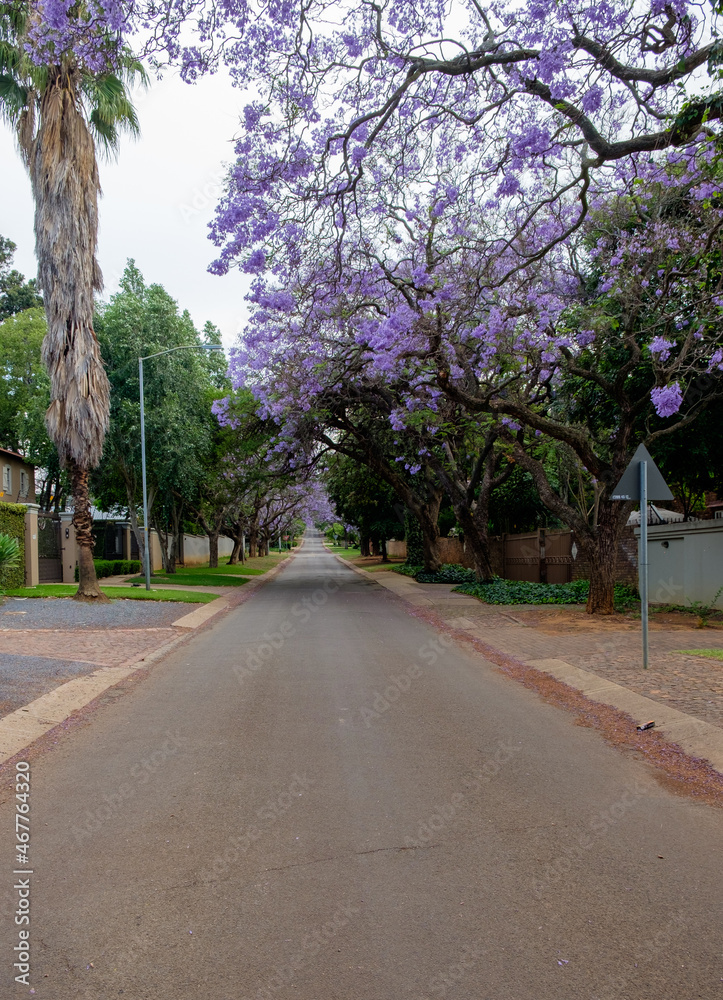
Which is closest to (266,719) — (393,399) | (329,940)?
(329,940)

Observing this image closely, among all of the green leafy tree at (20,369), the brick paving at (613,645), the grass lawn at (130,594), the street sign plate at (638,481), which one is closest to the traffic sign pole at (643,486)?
the street sign plate at (638,481)

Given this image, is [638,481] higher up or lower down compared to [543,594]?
higher up

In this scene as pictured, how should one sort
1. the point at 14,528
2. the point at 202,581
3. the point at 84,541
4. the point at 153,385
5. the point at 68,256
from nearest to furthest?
the point at 68,256, the point at 84,541, the point at 14,528, the point at 153,385, the point at 202,581

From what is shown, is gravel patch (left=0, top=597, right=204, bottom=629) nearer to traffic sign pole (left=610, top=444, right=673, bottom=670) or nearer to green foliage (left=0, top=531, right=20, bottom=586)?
green foliage (left=0, top=531, right=20, bottom=586)

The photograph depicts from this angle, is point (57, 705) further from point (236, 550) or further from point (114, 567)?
point (236, 550)

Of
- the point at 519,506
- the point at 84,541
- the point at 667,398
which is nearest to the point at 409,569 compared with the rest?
the point at 519,506

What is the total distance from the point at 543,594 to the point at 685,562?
414 cm

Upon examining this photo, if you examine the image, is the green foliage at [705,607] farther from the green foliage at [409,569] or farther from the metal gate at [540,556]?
the green foliage at [409,569]

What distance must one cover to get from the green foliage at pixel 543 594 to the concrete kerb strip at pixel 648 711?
7.87 m

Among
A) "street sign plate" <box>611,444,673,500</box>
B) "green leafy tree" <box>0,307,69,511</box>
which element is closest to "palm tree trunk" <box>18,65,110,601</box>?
"street sign plate" <box>611,444,673,500</box>

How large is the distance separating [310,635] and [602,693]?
6.53 m

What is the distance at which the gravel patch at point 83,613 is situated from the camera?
1462 cm

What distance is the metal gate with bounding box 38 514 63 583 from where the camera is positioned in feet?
87.0

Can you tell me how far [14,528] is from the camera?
21.6m
